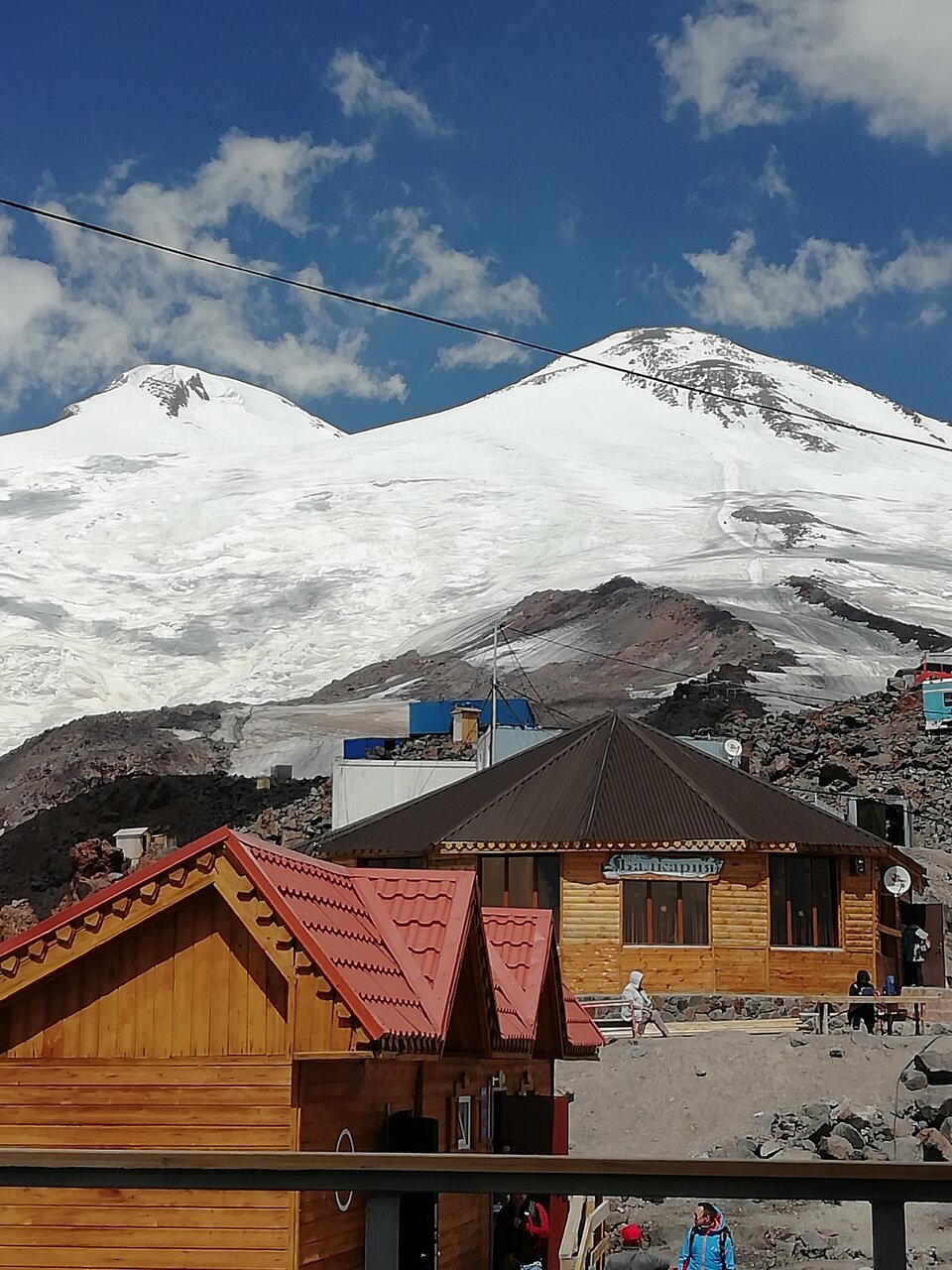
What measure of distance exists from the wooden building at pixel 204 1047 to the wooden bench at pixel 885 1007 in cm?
1830

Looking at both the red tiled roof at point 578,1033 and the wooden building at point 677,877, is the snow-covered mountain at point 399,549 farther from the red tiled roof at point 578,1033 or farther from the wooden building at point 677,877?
the red tiled roof at point 578,1033

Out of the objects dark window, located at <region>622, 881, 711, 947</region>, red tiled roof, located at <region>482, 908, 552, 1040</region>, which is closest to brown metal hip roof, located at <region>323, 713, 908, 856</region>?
dark window, located at <region>622, 881, 711, 947</region>

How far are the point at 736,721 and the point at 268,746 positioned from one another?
30.2m

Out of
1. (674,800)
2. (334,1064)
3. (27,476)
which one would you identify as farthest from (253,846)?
(27,476)

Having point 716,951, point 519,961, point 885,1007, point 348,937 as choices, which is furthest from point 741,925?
point 348,937

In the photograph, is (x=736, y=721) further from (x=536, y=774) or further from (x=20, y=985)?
(x=20, y=985)

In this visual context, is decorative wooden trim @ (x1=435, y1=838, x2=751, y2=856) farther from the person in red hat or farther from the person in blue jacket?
the person in blue jacket

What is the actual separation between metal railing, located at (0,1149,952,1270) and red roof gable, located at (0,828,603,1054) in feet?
19.6

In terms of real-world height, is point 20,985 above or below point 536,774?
below

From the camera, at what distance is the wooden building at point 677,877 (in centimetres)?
3225

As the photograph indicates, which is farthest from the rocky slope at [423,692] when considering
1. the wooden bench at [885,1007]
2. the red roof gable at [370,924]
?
the red roof gable at [370,924]

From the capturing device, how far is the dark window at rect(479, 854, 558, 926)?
109ft

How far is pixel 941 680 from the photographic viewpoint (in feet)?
229

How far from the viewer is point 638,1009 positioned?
98.4ft
